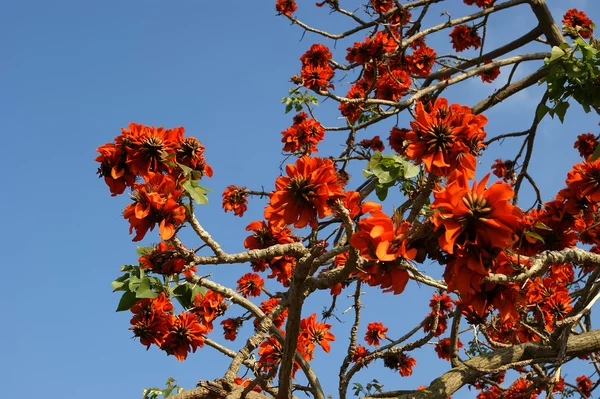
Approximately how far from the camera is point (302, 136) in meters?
5.95

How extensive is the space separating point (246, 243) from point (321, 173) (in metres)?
1.13

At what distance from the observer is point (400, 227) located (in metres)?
1.86

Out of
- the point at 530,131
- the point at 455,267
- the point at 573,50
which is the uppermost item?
the point at 530,131

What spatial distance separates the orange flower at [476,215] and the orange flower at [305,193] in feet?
1.78

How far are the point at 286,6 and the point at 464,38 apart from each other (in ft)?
6.96

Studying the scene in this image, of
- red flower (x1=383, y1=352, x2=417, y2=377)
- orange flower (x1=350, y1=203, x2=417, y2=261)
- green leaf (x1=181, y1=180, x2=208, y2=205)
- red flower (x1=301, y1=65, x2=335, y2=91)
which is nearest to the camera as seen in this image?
orange flower (x1=350, y1=203, x2=417, y2=261)

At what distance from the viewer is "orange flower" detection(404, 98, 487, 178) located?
2.36m

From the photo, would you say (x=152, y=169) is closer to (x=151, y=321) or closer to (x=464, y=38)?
(x=151, y=321)

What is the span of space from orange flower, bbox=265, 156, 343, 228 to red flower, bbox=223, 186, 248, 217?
3511 mm

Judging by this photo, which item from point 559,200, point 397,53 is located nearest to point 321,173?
point 559,200

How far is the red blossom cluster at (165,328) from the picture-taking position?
318cm

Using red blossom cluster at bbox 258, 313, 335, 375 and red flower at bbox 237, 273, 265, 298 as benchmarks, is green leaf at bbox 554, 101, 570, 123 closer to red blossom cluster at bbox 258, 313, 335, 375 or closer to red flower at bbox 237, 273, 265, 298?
red blossom cluster at bbox 258, 313, 335, 375

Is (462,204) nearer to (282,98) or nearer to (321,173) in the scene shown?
(321,173)

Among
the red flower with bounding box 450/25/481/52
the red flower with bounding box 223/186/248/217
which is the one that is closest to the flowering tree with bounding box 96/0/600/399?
the red flower with bounding box 223/186/248/217
